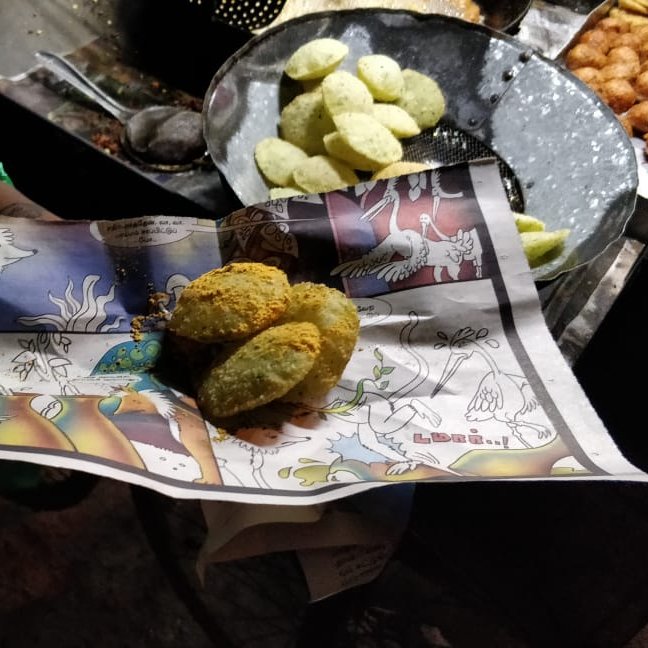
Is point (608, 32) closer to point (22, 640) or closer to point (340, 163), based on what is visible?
point (340, 163)

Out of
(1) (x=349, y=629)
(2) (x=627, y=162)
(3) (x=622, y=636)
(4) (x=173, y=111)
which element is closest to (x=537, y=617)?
(3) (x=622, y=636)

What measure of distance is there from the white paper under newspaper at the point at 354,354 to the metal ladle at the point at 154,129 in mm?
597

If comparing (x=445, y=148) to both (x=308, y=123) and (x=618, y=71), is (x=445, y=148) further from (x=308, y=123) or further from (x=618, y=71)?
(x=618, y=71)

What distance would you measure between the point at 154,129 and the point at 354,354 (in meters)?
0.93

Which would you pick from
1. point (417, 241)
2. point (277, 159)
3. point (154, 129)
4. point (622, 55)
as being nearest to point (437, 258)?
point (417, 241)

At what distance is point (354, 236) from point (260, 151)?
0.46 metres

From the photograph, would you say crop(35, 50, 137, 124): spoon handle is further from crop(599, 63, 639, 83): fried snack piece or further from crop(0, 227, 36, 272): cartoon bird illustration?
crop(599, 63, 639, 83): fried snack piece

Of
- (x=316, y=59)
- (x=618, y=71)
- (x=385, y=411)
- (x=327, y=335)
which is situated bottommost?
(x=385, y=411)

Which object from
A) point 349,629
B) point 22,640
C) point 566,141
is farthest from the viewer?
point 566,141

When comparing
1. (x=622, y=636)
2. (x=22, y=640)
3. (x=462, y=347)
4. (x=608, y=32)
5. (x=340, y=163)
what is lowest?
(x=22, y=640)

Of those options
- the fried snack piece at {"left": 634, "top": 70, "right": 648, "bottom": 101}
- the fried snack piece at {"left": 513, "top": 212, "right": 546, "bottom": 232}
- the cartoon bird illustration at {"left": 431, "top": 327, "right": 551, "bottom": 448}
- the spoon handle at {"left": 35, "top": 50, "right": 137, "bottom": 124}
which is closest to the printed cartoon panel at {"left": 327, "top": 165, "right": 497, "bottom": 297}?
the cartoon bird illustration at {"left": 431, "top": 327, "right": 551, "bottom": 448}

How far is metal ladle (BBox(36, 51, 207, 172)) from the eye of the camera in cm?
162

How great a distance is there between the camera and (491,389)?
101 centimetres

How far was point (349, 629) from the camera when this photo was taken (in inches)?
52.0
